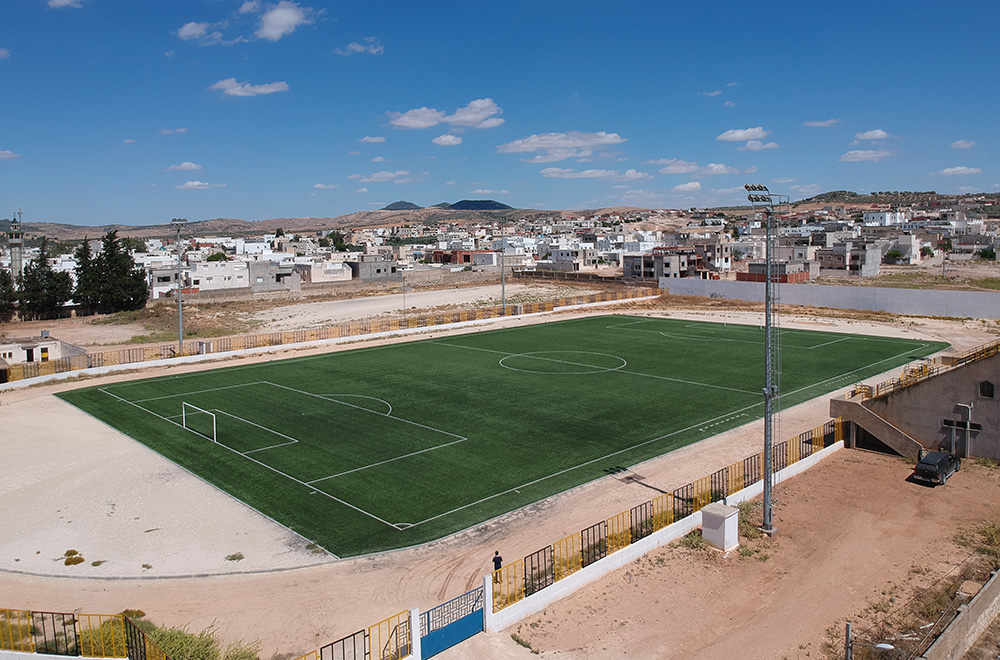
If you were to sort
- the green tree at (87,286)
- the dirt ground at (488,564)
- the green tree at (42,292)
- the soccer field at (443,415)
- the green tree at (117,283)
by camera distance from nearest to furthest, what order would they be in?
the dirt ground at (488,564) → the soccer field at (443,415) → the green tree at (42,292) → the green tree at (87,286) → the green tree at (117,283)

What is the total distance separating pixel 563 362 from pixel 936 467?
939 inches

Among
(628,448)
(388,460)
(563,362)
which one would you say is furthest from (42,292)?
(628,448)

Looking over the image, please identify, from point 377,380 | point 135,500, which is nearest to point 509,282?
point 377,380

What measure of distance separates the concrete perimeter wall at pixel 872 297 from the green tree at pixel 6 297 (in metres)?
70.3

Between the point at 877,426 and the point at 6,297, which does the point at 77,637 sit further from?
the point at 6,297

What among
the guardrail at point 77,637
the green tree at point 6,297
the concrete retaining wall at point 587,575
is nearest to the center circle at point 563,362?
the concrete retaining wall at point 587,575

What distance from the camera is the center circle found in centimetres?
4156

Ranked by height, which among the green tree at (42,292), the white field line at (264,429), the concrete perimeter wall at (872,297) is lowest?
the white field line at (264,429)

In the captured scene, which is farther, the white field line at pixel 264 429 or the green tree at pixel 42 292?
the green tree at pixel 42 292

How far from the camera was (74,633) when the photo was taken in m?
13.9

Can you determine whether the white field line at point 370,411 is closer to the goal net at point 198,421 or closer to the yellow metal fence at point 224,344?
the goal net at point 198,421

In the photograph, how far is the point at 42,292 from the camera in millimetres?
71875

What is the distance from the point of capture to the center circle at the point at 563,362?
136ft

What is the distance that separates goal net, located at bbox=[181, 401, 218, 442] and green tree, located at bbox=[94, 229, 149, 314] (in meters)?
47.9
